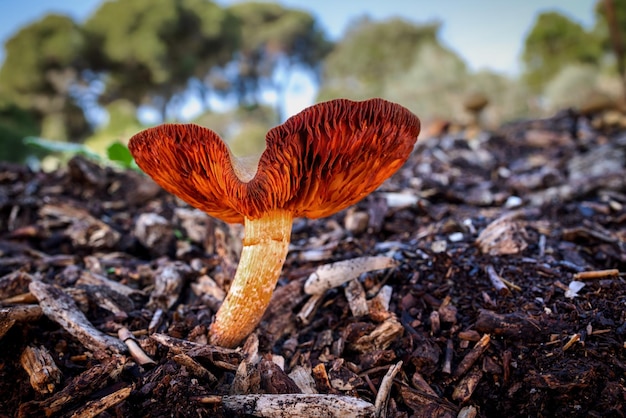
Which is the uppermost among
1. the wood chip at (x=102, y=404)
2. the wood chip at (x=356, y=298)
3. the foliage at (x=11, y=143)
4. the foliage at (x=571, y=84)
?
the foliage at (x=11, y=143)

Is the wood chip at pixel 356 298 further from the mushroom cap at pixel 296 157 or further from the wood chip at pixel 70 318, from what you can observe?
the wood chip at pixel 70 318

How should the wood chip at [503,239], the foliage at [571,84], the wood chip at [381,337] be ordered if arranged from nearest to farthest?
the wood chip at [381,337]
the wood chip at [503,239]
the foliage at [571,84]

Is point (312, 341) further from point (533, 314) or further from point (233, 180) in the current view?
point (533, 314)

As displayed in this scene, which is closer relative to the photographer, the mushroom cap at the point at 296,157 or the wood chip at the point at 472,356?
the mushroom cap at the point at 296,157

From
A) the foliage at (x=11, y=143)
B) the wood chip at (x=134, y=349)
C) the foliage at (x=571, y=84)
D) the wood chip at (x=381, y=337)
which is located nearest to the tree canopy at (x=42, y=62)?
the foliage at (x=11, y=143)

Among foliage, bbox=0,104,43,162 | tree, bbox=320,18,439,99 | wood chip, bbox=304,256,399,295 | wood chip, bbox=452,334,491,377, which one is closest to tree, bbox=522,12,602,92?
tree, bbox=320,18,439,99

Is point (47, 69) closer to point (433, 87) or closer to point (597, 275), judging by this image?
point (433, 87)
